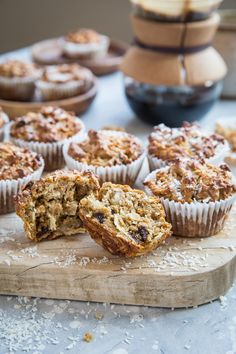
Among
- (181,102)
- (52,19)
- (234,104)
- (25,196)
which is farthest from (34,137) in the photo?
(52,19)

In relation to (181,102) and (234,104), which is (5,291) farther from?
(234,104)

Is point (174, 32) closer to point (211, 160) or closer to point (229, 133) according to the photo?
point (229, 133)

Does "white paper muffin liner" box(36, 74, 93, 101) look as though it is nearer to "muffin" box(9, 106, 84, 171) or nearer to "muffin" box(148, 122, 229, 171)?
"muffin" box(9, 106, 84, 171)

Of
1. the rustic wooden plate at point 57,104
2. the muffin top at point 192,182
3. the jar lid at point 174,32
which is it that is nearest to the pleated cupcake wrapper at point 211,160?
the muffin top at point 192,182

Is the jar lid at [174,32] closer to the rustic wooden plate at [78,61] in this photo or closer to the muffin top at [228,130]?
the muffin top at [228,130]

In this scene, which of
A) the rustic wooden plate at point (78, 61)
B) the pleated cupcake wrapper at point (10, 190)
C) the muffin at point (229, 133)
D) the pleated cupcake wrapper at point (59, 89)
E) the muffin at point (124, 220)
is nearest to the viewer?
the muffin at point (124, 220)

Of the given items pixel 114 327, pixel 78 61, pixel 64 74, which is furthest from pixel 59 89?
pixel 114 327

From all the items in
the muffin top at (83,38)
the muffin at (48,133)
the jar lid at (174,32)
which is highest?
the jar lid at (174,32)

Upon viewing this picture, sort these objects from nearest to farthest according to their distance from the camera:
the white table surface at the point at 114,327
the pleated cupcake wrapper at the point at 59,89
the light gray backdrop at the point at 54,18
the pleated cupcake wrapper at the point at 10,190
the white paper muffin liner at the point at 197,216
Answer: the white table surface at the point at 114,327
the white paper muffin liner at the point at 197,216
the pleated cupcake wrapper at the point at 10,190
the pleated cupcake wrapper at the point at 59,89
the light gray backdrop at the point at 54,18
